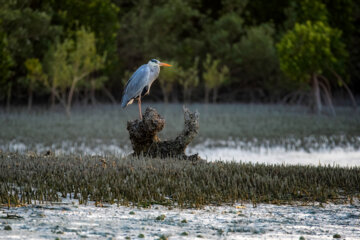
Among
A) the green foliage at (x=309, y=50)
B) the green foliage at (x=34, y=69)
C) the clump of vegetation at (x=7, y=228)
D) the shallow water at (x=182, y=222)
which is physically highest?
the green foliage at (x=309, y=50)

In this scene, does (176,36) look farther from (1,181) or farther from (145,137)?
(1,181)

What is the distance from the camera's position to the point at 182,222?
6887mm

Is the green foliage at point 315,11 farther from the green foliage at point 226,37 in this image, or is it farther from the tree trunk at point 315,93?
the green foliage at point 226,37

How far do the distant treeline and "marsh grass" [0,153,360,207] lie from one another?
1674cm

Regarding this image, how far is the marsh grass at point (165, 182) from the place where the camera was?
827 cm

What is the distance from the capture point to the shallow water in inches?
249

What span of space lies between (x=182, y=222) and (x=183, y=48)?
124 ft

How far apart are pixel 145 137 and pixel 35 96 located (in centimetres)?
3365

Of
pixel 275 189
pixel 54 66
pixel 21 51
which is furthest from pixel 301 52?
pixel 275 189

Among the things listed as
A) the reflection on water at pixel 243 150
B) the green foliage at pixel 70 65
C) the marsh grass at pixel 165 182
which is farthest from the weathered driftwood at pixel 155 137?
the green foliage at pixel 70 65

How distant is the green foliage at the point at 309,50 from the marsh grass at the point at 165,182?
64.1 feet

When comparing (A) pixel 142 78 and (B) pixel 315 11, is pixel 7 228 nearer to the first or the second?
(A) pixel 142 78

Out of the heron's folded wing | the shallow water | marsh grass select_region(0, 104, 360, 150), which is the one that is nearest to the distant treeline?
marsh grass select_region(0, 104, 360, 150)

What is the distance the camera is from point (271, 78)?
43188 millimetres
